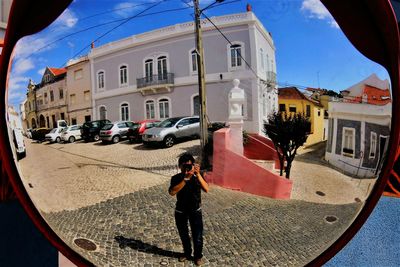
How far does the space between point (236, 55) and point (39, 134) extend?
2.82 ft

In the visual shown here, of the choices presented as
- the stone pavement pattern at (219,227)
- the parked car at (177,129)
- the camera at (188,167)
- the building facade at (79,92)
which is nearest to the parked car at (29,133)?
the building facade at (79,92)

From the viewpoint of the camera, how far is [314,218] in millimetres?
1101

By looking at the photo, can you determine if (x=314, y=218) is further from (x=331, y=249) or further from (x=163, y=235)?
(x=163, y=235)

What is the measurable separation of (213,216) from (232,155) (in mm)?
228

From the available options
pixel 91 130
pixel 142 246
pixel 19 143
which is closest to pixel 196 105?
pixel 91 130

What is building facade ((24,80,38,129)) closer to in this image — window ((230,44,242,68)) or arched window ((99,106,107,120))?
arched window ((99,106,107,120))

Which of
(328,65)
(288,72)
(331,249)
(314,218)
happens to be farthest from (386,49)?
(331,249)

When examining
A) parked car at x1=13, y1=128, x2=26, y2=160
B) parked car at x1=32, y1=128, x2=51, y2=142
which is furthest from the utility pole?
parked car at x1=13, y1=128, x2=26, y2=160

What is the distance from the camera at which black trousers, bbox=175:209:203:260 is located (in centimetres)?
102

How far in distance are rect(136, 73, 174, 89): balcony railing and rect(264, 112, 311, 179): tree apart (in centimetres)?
35

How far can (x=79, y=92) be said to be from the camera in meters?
1.11

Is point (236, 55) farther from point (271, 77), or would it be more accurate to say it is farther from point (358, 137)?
point (358, 137)

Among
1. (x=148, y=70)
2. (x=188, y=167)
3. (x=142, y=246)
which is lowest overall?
(x=142, y=246)

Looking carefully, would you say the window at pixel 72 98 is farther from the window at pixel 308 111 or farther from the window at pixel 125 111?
the window at pixel 308 111
